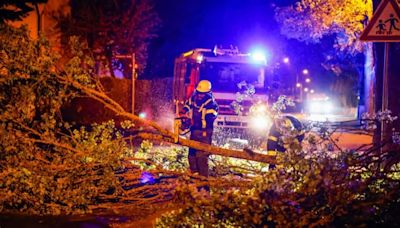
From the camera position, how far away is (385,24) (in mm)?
6320

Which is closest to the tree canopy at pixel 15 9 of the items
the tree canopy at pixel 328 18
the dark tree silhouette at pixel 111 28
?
the dark tree silhouette at pixel 111 28

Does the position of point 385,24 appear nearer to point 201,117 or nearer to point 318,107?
point 201,117

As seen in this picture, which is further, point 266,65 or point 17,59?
point 266,65

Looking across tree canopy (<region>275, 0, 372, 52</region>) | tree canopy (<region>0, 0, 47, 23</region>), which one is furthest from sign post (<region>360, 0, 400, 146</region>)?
tree canopy (<region>0, 0, 47, 23</region>)

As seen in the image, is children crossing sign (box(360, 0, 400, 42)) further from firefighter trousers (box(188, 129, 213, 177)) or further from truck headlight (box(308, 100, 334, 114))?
truck headlight (box(308, 100, 334, 114))

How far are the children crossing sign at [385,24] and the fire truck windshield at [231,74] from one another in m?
7.90

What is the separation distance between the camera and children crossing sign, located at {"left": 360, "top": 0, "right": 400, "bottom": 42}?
6238mm

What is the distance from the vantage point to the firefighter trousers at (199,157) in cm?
757

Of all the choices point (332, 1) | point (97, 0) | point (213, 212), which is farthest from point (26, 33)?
point (97, 0)

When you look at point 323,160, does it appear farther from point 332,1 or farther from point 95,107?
point 95,107

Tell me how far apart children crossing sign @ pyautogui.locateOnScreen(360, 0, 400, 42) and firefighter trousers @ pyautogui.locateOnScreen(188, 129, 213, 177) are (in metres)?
2.73

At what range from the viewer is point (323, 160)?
4500 millimetres

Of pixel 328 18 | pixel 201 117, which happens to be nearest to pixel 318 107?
pixel 328 18

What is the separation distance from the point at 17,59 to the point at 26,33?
1.34 ft
